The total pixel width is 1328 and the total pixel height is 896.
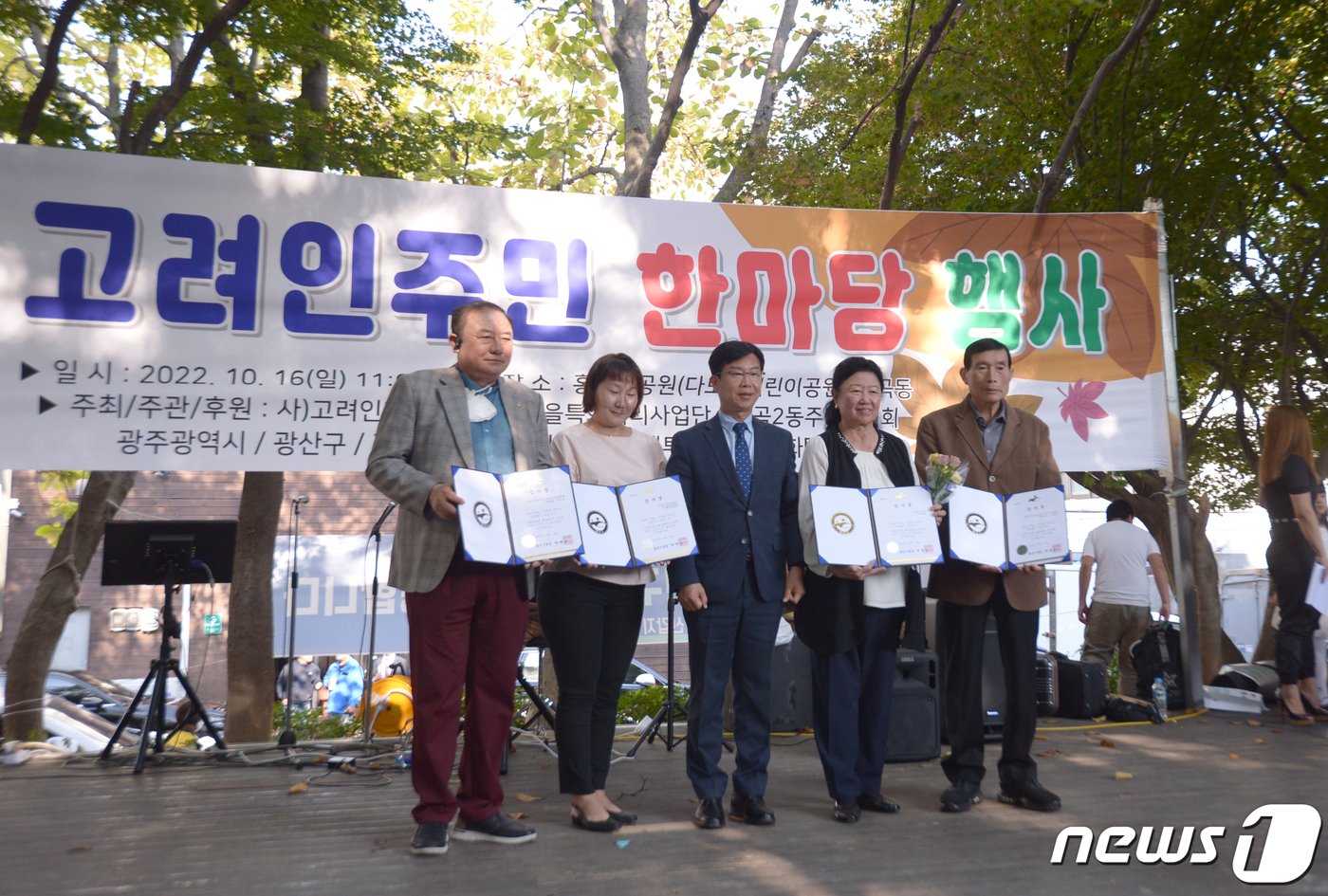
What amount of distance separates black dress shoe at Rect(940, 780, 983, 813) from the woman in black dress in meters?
2.76

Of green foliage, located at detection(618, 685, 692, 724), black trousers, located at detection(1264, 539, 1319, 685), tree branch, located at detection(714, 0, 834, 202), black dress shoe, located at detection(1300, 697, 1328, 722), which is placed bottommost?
green foliage, located at detection(618, 685, 692, 724)

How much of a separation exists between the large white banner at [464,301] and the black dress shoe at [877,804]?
7.08ft

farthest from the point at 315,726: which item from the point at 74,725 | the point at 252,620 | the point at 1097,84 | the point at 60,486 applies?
the point at 1097,84

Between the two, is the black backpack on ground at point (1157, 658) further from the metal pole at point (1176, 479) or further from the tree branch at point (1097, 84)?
the tree branch at point (1097, 84)

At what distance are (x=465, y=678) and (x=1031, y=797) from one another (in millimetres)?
2107

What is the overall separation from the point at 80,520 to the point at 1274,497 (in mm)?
7588

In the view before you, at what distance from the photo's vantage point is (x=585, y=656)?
11.9 ft

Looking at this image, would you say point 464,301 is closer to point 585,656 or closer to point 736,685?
point 585,656

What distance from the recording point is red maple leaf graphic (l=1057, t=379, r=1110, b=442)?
581 cm

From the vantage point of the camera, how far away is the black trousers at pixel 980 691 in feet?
13.0

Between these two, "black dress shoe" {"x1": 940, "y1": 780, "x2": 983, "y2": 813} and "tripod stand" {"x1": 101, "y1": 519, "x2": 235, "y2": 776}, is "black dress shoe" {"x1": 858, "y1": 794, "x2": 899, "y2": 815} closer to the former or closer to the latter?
"black dress shoe" {"x1": 940, "y1": 780, "x2": 983, "y2": 813}

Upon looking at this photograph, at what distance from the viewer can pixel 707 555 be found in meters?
3.78

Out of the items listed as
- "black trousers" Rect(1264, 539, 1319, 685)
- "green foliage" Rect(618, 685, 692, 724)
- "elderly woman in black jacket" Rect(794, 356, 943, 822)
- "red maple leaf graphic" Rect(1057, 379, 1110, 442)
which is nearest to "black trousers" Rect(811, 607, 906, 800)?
"elderly woman in black jacket" Rect(794, 356, 943, 822)

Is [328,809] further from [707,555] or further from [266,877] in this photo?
[707,555]
